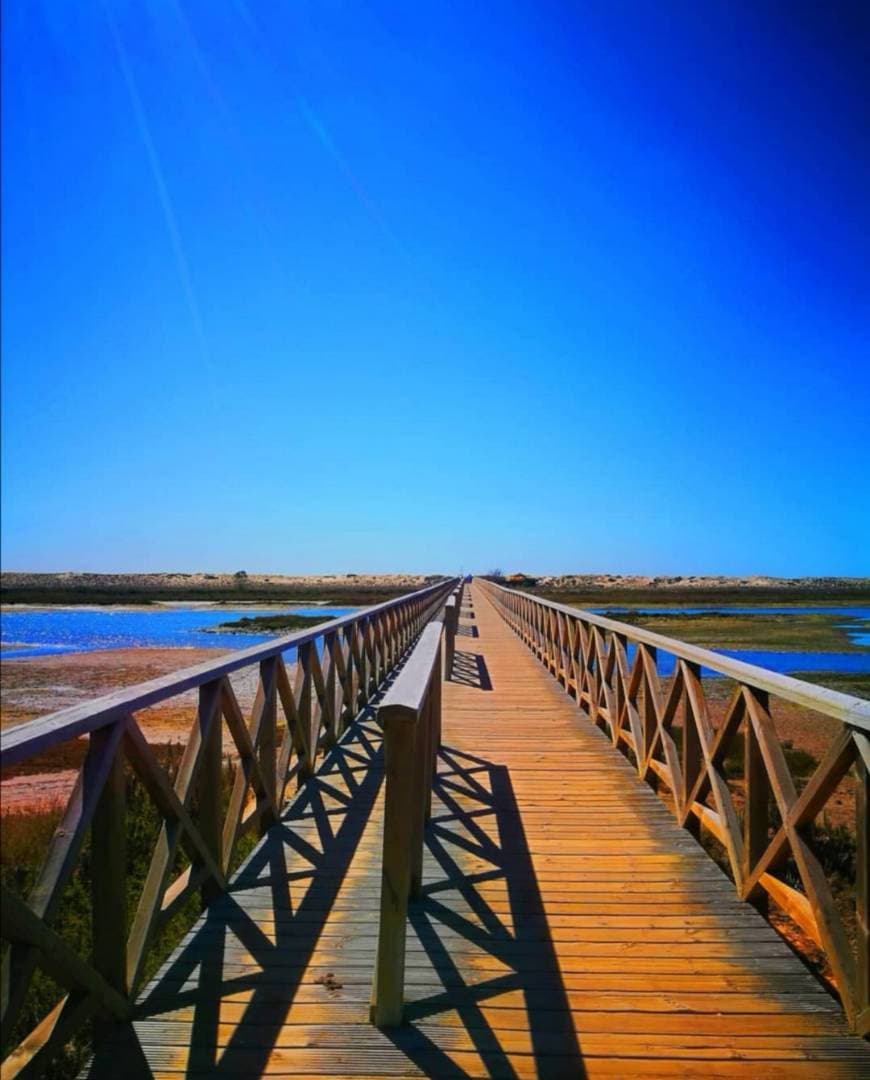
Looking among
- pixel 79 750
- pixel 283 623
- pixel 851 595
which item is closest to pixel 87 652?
pixel 283 623

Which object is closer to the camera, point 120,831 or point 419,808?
point 120,831

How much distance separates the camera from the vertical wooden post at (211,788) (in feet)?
10.0

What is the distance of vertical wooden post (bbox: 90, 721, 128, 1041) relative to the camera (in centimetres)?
224

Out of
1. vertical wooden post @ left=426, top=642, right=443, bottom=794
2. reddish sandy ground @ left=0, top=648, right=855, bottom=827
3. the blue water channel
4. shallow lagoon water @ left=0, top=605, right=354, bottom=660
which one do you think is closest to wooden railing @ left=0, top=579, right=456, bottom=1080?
vertical wooden post @ left=426, top=642, right=443, bottom=794

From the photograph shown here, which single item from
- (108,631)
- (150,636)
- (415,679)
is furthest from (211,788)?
(108,631)

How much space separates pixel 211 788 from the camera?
3174mm

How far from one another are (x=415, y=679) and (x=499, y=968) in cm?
107

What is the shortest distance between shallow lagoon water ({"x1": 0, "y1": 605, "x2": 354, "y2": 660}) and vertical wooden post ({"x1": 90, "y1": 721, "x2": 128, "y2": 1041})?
16994 millimetres

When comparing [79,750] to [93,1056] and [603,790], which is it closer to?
[603,790]

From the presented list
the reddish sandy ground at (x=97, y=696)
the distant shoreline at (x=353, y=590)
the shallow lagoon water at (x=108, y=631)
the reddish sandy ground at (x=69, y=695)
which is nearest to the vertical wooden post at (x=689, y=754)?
the reddish sandy ground at (x=69, y=695)

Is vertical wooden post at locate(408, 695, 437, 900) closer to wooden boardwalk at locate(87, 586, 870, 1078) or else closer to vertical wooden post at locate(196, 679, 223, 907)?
wooden boardwalk at locate(87, 586, 870, 1078)

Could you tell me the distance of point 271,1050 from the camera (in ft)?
7.11

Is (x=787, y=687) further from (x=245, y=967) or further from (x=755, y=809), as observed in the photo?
(x=245, y=967)

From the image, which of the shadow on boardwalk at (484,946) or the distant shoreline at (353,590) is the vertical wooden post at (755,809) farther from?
the distant shoreline at (353,590)
